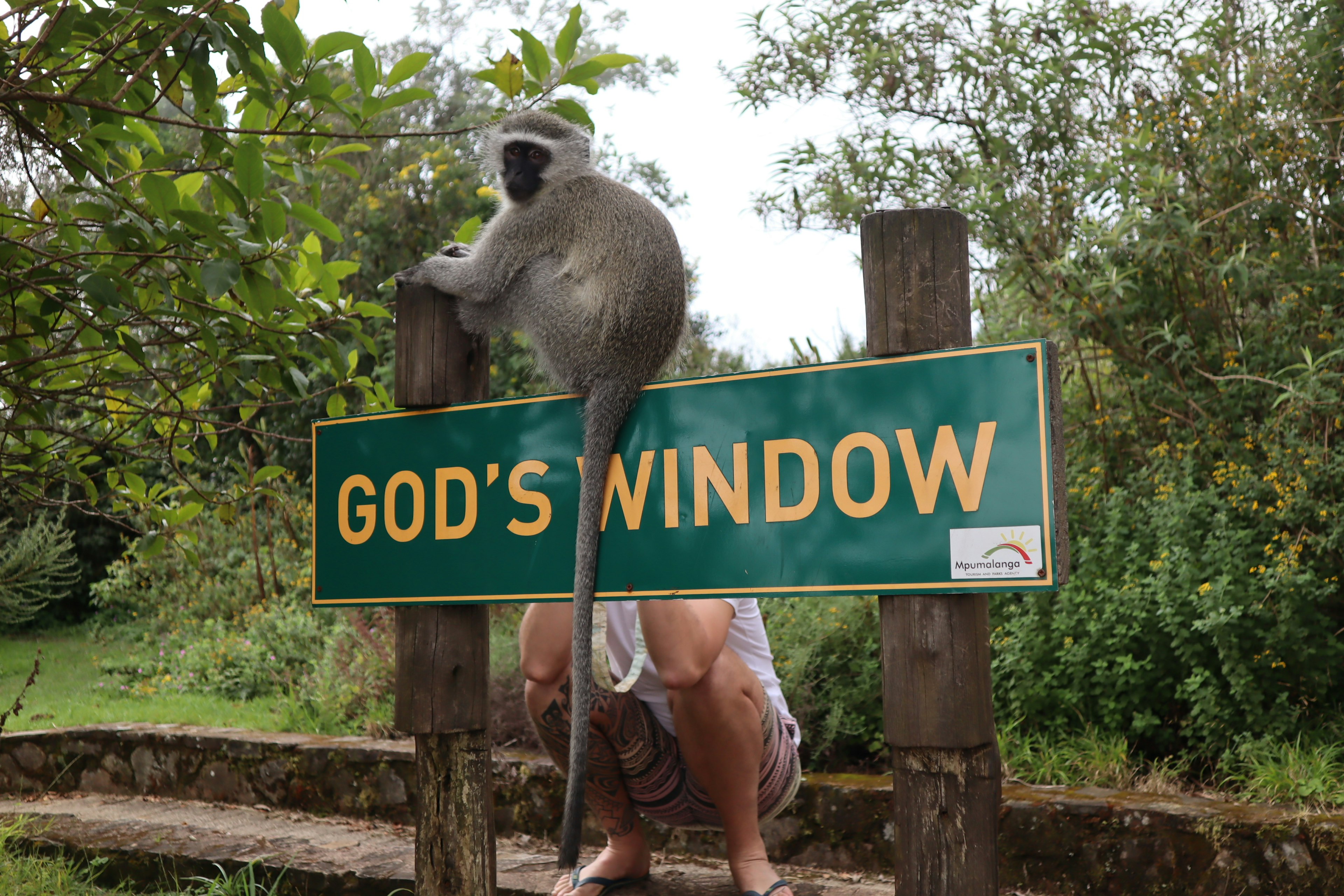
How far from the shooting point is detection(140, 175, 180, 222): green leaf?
87.3 inches

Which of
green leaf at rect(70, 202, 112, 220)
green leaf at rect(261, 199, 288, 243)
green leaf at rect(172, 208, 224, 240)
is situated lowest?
green leaf at rect(172, 208, 224, 240)

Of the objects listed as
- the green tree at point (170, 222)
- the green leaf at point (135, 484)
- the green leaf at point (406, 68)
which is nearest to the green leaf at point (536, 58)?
the green tree at point (170, 222)

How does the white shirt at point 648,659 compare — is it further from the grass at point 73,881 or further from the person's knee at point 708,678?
the grass at point 73,881

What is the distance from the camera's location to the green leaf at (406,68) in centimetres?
240

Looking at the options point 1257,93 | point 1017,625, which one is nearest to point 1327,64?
point 1257,93

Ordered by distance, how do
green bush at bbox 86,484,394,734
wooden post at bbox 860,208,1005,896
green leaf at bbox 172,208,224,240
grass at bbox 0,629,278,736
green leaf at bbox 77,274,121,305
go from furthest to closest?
grass at bbox 0,629,278,736
green bush at bbox 86,484,394,734
green leaf at bbox 172,208,224,240
green leaf at bbox 77,274,121,305
wooden post at bbox 860,208,1005,896

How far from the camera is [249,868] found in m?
3.42

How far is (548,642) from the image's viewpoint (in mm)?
2777

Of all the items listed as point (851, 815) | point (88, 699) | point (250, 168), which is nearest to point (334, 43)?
point (250, 168)

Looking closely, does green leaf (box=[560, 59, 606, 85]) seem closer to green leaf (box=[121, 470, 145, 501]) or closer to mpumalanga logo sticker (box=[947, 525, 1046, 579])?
mpumalanga logo sticker (box=[947, 525, 1046, 579])

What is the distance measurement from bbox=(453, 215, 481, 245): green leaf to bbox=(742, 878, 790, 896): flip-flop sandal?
1970 millimetres

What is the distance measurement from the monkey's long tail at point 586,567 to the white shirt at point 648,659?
1.88ft

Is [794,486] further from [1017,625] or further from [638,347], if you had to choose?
[1017,625]

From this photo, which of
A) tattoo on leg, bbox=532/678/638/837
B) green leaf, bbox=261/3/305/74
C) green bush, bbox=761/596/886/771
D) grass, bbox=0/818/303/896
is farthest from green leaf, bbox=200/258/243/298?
green bush, bbox=761/596/886/771
